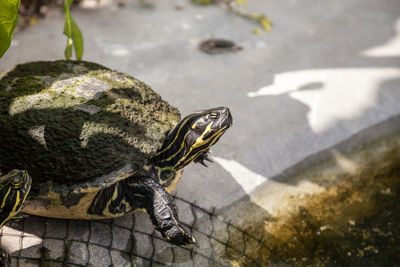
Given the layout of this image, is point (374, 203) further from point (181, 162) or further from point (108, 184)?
point (108, 184)

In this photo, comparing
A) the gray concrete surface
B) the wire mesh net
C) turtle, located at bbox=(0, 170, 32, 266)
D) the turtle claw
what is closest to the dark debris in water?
the gray concrete surface

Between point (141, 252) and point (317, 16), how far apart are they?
4.09 metres

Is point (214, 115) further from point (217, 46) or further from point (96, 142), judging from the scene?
point (217, 46)

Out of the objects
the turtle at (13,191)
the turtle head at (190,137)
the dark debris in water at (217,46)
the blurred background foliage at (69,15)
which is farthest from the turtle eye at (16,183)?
the dark debris in water at (217,46)

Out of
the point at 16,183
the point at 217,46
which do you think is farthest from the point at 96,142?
the point at 217,46

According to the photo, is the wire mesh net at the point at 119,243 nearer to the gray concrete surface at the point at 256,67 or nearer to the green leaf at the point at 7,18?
the gray concrete surface at the point at 256,67

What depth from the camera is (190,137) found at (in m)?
2.29

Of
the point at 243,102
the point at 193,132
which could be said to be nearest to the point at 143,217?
the point at 193,132

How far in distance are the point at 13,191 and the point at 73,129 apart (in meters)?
0.44

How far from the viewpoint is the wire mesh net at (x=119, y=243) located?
2.14 m

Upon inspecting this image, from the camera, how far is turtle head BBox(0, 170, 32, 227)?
1813 millimetres

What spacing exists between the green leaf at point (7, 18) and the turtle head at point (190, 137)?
1055 mm

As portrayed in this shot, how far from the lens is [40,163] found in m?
2.02

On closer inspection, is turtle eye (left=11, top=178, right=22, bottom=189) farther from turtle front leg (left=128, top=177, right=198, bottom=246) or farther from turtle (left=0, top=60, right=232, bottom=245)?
turtle front leg (left=128, top=177, right=198, bottom=246)
